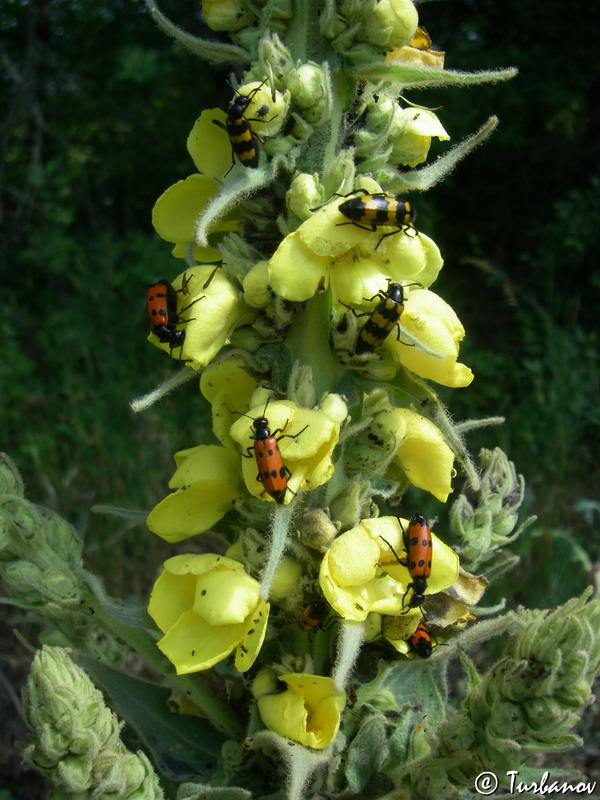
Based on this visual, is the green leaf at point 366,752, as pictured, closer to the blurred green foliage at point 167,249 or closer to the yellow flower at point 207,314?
the yellow flower at point 207,314

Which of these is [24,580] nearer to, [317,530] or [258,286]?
[317,530]

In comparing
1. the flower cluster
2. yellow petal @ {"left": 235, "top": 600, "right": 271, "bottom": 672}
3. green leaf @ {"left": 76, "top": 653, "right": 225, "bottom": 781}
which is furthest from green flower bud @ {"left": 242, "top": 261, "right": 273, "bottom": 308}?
green leaf @ {"left": 76, "top": 653, "right": 225, "bottom": 781}

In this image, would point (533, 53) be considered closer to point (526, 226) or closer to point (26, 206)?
point (526, 226)

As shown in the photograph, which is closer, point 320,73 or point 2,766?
point 320,73

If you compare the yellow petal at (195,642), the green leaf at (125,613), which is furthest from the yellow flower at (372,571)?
the green leaf at (125,613)

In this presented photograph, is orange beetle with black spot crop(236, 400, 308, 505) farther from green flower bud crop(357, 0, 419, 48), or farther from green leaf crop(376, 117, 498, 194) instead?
green flower bud crop(357, 0, 419, 48)

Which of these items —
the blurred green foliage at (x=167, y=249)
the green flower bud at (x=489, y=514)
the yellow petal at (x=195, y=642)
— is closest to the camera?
the yellow petal at (x=195, y=642)

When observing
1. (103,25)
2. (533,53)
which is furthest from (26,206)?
(533,53)

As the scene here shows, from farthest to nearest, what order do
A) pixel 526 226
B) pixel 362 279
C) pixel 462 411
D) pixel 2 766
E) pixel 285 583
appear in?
pixel 526 226, pixel 462 411, pixel 2 766, pixel 285 583, pixel 362 279
